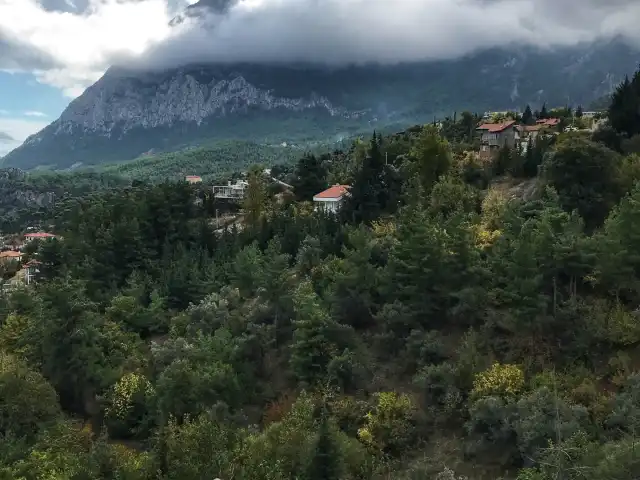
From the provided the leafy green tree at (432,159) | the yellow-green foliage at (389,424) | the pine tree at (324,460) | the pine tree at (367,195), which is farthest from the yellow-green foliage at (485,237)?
the pine tree at (324,460)

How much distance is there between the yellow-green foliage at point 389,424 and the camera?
2234 centimetres

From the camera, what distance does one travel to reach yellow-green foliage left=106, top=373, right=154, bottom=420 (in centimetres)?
2930

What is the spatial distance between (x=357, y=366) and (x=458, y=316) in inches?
201

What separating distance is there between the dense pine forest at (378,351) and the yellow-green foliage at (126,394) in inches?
4.0

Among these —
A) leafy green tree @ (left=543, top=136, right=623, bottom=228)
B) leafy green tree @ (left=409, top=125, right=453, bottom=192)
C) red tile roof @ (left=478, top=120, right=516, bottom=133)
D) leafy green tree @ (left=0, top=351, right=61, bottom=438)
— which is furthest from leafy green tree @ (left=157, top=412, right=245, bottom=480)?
red tile roof @ (left=478, top=120, right=516, bottom=133)

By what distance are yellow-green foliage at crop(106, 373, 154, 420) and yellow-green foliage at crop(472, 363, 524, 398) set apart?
15.5 metres

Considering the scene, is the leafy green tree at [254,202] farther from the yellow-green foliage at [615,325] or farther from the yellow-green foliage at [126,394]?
the yellow-green foliage at [615,325]

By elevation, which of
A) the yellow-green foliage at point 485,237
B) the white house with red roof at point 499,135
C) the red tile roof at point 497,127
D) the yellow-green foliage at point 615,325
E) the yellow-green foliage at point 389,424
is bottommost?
the yellow-green foliage at point 389,424

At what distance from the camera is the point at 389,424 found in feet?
74.4

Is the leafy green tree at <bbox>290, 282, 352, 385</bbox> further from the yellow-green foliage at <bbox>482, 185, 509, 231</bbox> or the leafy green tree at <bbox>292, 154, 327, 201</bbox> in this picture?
the leafy green tree at <bbox>292, 154, 327, 201</bbox>

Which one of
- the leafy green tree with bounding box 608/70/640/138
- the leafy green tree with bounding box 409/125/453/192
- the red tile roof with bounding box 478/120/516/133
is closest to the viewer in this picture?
the leafy green tree with bounding box 608/70/640/138

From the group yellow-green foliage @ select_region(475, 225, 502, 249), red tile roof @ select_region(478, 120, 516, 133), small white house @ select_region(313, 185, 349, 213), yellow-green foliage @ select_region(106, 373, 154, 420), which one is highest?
red tile roof @ select_region(478, 120, 516, 133)

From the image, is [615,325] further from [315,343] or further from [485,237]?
[315,343]

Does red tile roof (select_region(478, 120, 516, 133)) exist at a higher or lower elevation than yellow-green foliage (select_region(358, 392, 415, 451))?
A: higher
